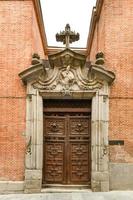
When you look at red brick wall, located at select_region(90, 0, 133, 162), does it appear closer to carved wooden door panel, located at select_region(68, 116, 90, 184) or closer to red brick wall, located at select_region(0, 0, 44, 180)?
carved wooden door panel, located at select_region(68, 116, 90, 184)

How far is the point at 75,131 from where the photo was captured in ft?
36.7

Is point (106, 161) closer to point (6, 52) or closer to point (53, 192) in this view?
point (53, 192)

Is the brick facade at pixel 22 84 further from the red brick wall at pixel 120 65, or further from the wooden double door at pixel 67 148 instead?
the wooden double door at pixel 67 148

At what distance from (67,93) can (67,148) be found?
5.75 feet

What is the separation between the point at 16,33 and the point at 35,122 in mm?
2922

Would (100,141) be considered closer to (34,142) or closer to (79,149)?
(79,149)

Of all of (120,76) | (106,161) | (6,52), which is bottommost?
(106,161)

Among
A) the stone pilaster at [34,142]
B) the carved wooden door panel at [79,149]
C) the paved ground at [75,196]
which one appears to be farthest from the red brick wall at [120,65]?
the stone pilaster at [34,142]

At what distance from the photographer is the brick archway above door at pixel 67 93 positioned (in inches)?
418

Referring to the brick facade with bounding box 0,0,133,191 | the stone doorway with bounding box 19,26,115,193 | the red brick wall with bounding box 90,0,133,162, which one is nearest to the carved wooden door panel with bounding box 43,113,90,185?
the stone doorway with bounding box 19,26,115,193

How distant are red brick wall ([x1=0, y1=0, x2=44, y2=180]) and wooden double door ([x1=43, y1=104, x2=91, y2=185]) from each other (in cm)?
87

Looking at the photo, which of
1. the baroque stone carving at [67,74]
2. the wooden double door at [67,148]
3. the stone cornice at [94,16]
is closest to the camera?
the baroque stone carving at [67,74]

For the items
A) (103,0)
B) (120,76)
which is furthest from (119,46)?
(103,0)

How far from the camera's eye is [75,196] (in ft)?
32.4
